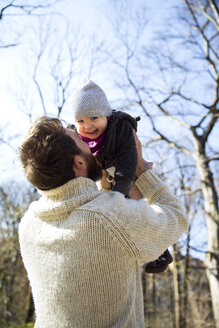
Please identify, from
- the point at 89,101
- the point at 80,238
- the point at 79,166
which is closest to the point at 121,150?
the point at 89,101

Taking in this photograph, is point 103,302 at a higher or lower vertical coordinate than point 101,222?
lower

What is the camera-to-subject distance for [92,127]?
8.34 feet

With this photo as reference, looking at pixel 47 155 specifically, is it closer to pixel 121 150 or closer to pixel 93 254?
pixel 93 254

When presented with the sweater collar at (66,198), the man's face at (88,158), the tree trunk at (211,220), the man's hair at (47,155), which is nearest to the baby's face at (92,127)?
the man's face at (88,158)

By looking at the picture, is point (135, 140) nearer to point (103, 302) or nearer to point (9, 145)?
point (103, 302)

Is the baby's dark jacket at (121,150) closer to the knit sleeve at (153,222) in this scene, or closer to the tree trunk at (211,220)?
the knit sleeve at (153,222)

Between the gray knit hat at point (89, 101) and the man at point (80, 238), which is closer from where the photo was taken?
the man at point (80, 238)

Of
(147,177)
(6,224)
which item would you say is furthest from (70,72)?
(6,224)

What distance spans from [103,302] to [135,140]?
1.17 meters

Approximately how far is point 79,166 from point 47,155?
198 mm

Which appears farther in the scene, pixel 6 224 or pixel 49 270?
pixel 6 224

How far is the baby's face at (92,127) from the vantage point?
8.29ft

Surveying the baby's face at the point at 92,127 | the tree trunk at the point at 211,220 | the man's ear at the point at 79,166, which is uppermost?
the baby's face at the point at 92,127

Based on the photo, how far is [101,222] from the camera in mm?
1546
